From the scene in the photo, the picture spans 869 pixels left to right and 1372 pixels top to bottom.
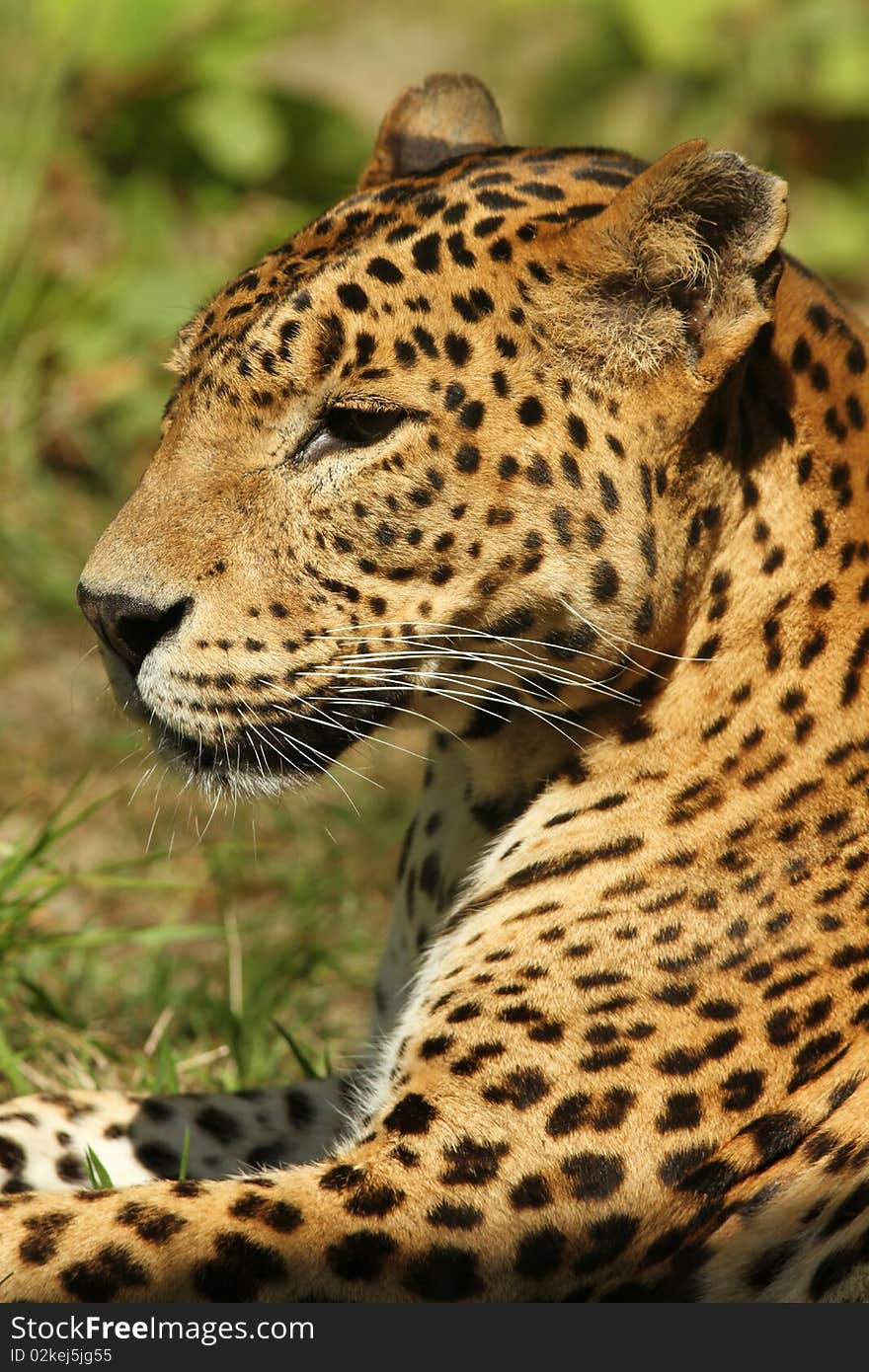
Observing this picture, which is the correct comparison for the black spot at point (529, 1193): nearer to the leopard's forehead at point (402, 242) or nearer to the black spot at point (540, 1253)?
the black spot at point (540, 1253)

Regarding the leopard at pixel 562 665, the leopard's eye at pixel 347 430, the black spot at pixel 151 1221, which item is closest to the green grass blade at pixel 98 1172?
the leopard at pixel 562 665

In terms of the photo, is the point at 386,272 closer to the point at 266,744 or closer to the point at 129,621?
the point at 129,621

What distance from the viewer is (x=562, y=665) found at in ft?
15.8

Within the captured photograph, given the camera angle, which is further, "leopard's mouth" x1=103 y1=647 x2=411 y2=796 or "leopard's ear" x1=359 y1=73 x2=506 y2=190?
"leopard's ear" x1=359 y1=73 x2=506 y2=190

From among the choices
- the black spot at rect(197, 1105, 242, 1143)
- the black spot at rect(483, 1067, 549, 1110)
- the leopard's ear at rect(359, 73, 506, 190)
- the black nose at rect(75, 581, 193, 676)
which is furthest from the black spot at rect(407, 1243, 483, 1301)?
the leopard's ear at rect(359, 73, 506, 190)

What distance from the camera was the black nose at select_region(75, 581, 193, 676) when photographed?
462 cm

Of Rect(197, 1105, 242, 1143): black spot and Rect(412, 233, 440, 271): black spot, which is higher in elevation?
Rect(412, 233, 440, 271): black spot

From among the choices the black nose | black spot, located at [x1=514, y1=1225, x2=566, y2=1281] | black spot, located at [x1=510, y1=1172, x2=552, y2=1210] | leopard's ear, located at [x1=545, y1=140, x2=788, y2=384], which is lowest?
black spot, located at [x1=514, y1=1225, x2=566, y2=1281]

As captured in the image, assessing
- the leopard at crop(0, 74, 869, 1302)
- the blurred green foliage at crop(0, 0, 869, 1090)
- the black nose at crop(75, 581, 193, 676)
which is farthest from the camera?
the blurred green foliage at crop(0, 0, 869, 1090)

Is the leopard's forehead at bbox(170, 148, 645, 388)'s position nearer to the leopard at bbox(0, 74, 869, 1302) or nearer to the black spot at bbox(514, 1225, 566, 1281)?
the leopard at bbox(0, 74, 869, 1302)

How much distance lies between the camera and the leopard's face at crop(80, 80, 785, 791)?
4641 millimetres

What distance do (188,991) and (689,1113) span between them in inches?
110

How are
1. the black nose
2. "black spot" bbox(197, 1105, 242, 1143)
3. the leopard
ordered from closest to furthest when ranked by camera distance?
the leopard, the black nose, "black spot" bbox(197, 1105, 242, 1143)

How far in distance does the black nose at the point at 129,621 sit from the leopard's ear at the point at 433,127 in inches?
63.6
